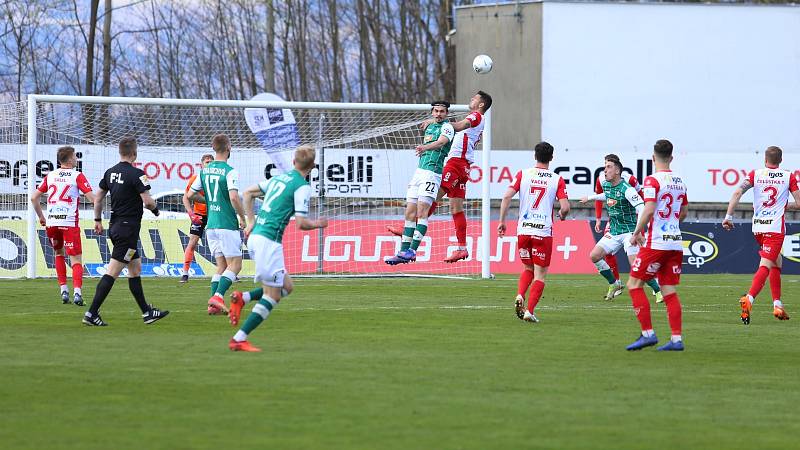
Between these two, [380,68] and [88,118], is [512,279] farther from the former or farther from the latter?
[380,68]

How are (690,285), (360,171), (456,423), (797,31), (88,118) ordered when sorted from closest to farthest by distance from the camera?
1. (456,423)
2. (690,285)
3. (88,118)
4. (360,171)
5. (797,31)

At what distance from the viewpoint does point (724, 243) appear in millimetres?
30297

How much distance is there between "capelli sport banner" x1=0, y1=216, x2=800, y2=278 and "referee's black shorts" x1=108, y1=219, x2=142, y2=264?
9.94 meters

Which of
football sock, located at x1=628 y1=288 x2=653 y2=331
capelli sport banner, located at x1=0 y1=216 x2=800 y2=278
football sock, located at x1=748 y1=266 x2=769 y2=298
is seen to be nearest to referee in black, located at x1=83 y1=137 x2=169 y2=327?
football sock, located at x1=628 y1=288 x2=653 y2=331

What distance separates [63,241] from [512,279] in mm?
10065

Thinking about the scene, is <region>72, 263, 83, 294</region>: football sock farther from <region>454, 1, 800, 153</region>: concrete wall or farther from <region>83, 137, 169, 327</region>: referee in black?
<region>454, 1, 800, 153</region>: concrete wall

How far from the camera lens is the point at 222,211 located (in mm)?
16547

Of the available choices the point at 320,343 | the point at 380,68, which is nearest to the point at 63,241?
the point at 320,343

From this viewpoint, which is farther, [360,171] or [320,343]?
[360,171]

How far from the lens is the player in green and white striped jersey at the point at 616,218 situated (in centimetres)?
2016

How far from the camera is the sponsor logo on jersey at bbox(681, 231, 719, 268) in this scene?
98.5 ft

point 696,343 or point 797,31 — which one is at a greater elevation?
point 797,31

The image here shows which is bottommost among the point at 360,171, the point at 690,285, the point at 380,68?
the point at 690,285

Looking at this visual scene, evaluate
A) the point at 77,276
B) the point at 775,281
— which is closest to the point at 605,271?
the point at 775,281
